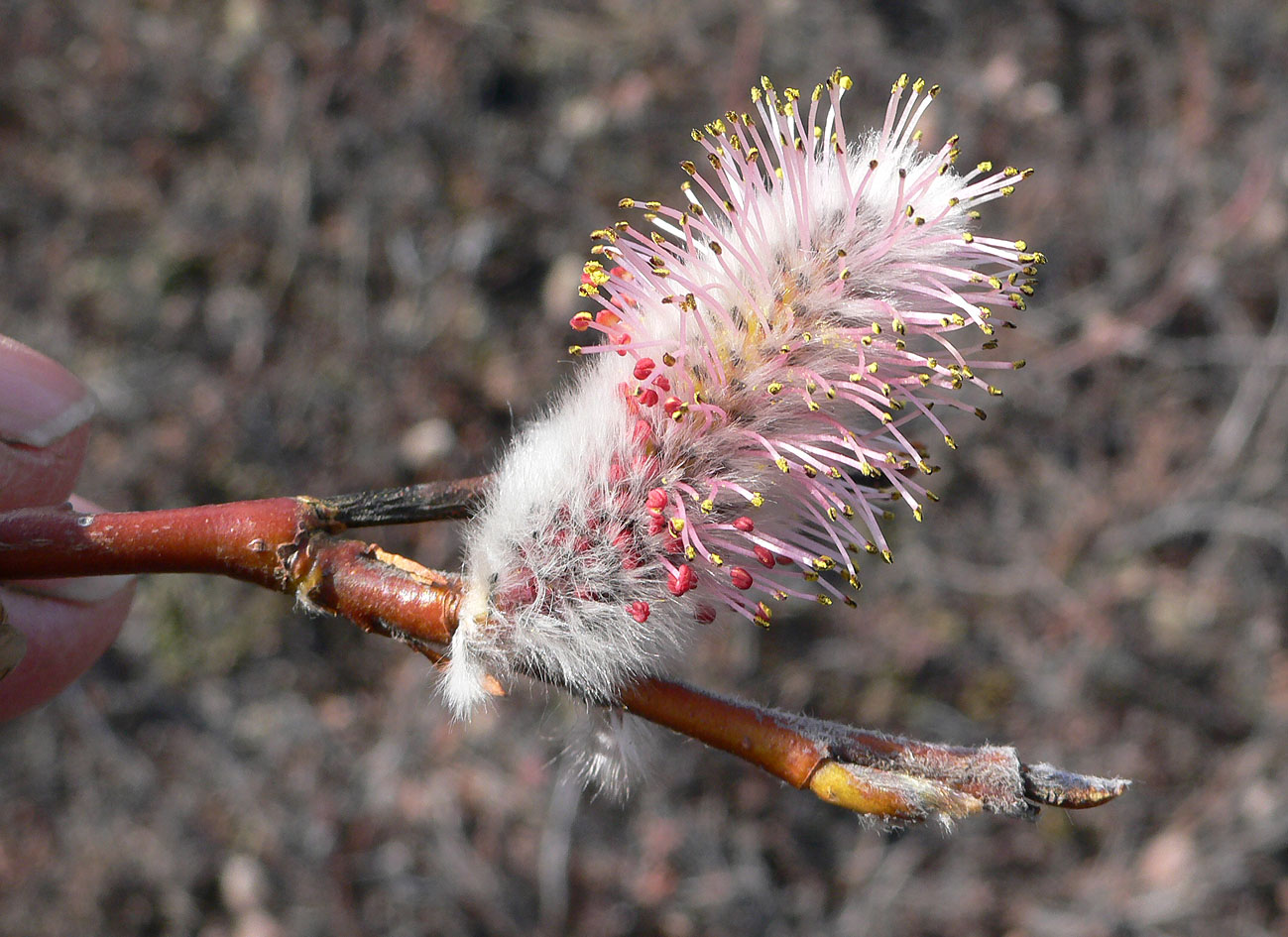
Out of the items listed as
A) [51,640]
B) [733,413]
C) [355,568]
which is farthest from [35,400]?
[733,413]

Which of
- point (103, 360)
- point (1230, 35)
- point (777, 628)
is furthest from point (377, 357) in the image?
point (1230, 35)

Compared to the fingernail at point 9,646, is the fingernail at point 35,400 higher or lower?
higher

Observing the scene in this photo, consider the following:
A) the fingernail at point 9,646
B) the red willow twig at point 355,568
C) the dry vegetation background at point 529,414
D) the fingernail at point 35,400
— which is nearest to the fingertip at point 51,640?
the fingernail at point 35,400

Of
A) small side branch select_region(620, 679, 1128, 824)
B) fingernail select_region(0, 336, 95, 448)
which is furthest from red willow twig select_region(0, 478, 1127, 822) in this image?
fingernail select_region(0, 336, 95, 448)

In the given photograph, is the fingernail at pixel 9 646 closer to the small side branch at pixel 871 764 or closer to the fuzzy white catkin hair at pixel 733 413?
the fuzzy white catkin hair at pixel 733 413

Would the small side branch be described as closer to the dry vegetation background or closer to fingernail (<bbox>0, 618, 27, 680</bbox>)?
fingernail (<bbox>0, 618, 27, 680</bbox>)

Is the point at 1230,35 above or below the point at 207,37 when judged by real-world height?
above

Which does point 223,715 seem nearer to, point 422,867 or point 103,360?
point 422,867
